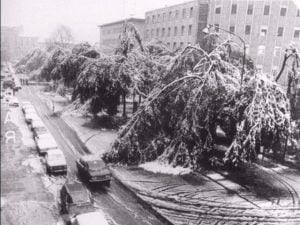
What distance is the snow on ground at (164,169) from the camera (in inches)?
742

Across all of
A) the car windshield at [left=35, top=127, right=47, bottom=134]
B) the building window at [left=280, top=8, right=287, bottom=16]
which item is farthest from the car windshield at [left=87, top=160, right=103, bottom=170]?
the building window at [left=280, top=8, right=287, bottom=16]

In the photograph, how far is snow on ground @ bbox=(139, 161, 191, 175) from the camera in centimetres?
1886

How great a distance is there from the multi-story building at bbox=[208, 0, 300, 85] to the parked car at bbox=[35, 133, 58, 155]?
95.4 feet

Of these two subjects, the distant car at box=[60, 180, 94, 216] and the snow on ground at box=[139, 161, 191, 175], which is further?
the snow on ground at box=[139, 161, 191, 175]

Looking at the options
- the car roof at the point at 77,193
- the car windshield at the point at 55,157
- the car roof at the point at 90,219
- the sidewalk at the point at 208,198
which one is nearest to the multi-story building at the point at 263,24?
the sidewalk at the point at 208,198

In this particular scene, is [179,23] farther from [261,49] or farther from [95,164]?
[95,164]

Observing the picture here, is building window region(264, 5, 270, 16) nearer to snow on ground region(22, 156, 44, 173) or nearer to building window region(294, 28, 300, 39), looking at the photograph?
building window region(294, 28, 300, 39)

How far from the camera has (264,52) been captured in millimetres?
43875

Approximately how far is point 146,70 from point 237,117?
12648mm

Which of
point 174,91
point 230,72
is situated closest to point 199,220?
point 174,91

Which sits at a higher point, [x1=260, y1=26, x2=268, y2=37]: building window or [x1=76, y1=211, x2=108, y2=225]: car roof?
[x1=260, y1=26, x2=268, y2=37]: building window

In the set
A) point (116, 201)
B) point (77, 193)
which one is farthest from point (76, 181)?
point (77, 193)

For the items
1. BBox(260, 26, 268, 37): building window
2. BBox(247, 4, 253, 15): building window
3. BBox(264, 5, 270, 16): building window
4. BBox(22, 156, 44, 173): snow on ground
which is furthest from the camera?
BBox(247, 4, 253, 15): building window

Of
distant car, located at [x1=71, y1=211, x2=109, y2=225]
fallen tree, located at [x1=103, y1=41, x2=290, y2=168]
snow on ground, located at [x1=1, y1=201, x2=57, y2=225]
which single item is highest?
fallen tree, located at [x1=103, y1=41, x2=290, y2=168]
